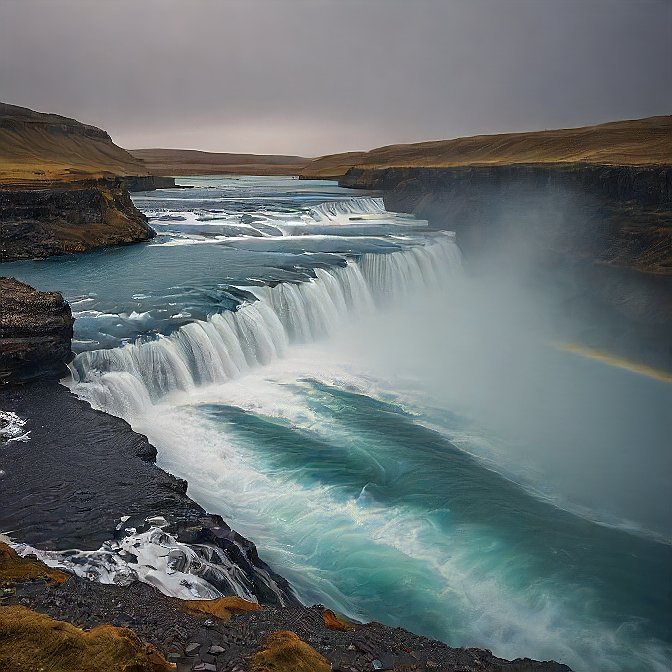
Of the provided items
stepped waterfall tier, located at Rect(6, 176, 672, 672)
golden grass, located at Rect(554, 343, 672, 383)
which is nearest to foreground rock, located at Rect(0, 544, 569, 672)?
stepped waterfall tier, located at Rect(6, 176, 672, 672)

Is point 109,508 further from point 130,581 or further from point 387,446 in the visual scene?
point 387,446

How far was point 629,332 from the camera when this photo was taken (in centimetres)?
2136

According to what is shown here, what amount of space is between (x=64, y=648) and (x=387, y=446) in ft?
30.1

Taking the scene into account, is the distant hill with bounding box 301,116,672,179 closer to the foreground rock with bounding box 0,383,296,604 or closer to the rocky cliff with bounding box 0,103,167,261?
the rocky cliff with bounding box 0,103,167,261

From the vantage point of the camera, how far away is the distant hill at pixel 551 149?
107ft

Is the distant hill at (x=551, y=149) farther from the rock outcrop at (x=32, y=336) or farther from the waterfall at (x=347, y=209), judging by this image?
the rock outcrop at (x=32, y=336)

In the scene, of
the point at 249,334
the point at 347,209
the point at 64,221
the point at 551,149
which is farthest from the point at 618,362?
the point at 551,149

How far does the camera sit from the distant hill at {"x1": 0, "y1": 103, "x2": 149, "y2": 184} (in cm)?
7450

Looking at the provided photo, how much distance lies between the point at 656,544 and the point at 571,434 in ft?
13.1

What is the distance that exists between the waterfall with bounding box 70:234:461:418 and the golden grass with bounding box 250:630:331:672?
855 centimetres

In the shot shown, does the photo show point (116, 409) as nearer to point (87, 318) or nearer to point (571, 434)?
point (87, 318)

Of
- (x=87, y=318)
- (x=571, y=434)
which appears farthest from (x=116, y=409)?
(x=571, y=434)

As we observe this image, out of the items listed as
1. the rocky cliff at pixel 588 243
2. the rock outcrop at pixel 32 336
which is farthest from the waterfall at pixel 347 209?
the rock outcrop at pixel 32 336

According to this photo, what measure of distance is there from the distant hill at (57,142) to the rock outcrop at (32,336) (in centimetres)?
6046
